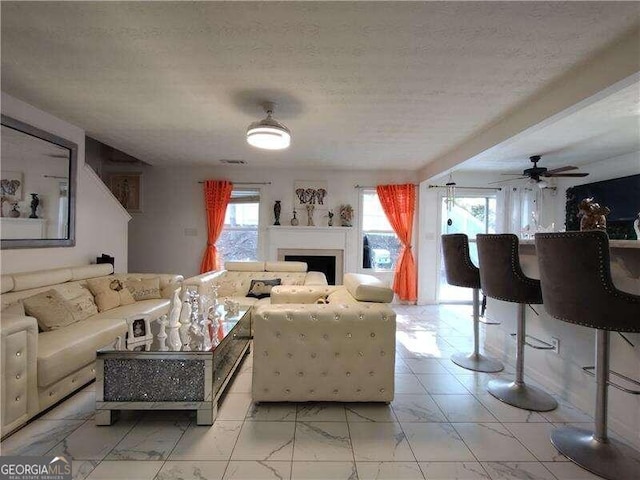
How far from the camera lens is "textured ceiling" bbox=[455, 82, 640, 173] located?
8.98ft

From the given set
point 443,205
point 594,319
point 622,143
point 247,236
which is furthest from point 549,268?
point 247,236

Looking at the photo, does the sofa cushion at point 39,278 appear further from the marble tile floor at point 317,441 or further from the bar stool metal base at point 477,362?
the bar stool metal base at point 477,362

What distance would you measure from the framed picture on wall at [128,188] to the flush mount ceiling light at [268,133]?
3689mm

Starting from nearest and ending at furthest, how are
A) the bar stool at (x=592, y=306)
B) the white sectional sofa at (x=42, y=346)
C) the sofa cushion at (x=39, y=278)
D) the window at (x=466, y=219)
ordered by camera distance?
the bar stool at (x=592, y=306)
the white sectional sofa at (x=42, y=346)
the sofa cushion at (x=39, y=278)
the window at (x=466, y=219)

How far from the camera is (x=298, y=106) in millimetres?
2818

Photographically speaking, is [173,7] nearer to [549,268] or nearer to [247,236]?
[549,268]

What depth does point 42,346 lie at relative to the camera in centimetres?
201

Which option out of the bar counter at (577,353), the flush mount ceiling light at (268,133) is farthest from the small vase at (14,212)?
the bar counter at (577,353)

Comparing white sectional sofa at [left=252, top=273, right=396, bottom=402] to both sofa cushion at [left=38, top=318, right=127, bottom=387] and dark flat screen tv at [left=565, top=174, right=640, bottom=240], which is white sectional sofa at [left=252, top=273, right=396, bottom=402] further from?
dark flat screen tv at [left=565, top=174, right=640, bottom=240]

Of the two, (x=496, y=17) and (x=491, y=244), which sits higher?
(x=496, y=17)

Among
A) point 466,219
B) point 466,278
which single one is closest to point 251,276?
point 466,278

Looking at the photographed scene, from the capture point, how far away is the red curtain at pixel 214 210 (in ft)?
17.4

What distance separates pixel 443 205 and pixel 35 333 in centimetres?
561

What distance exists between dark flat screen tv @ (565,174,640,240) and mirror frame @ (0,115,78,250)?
669 cm
